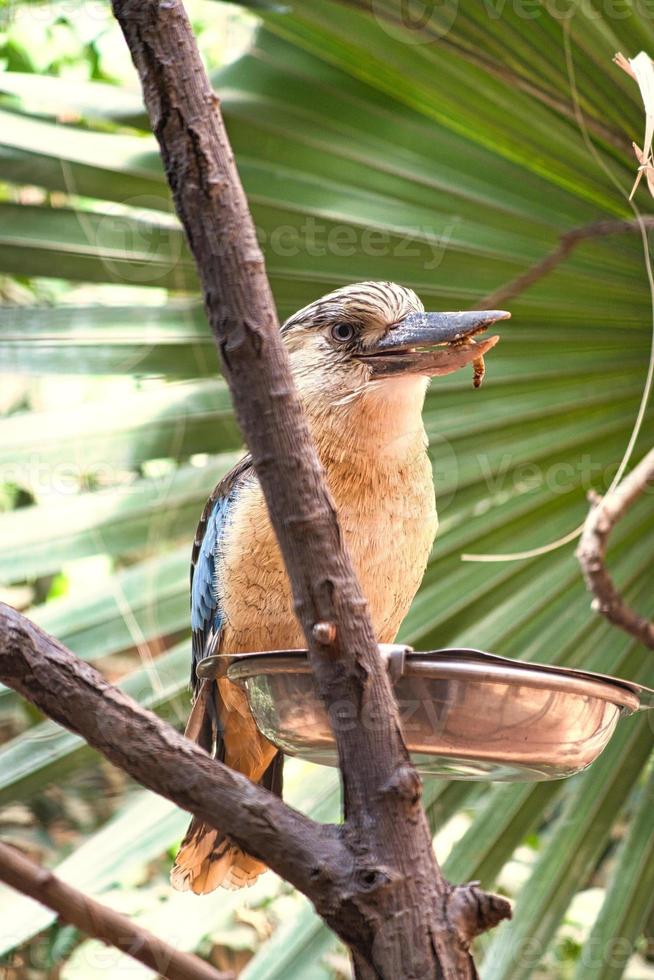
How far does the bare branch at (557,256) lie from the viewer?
64.7 inches

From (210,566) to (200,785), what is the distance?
1.78 ft

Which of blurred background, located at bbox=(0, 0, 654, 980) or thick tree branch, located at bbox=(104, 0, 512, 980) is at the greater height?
blurred background, located at bbox=(0, 0, 654, 980)

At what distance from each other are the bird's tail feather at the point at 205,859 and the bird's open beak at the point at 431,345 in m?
0.49

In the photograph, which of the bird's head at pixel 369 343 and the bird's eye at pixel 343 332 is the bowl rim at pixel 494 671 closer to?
the bird's head at pixel 369 343

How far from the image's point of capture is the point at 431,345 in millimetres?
1192

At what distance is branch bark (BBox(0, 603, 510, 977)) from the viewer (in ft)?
2.76

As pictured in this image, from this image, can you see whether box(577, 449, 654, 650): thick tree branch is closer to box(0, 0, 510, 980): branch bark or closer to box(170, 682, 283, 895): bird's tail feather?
box(0, 0, 510, 980): branch bark

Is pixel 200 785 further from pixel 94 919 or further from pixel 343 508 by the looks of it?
pixel 343 508

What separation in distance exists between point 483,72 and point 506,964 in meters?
1.53


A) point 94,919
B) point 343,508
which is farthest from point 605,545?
point 94,919

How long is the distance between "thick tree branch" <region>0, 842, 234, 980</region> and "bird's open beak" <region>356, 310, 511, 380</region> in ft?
2.16

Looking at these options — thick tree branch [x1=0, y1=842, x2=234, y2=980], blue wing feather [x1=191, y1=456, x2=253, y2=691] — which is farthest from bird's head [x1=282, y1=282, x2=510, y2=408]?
thick tree branch [x1=0, y1=842, x2=234, y2=980]

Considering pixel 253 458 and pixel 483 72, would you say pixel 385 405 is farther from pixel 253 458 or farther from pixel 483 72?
pixel 483 72

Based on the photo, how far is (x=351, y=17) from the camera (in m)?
1.67
